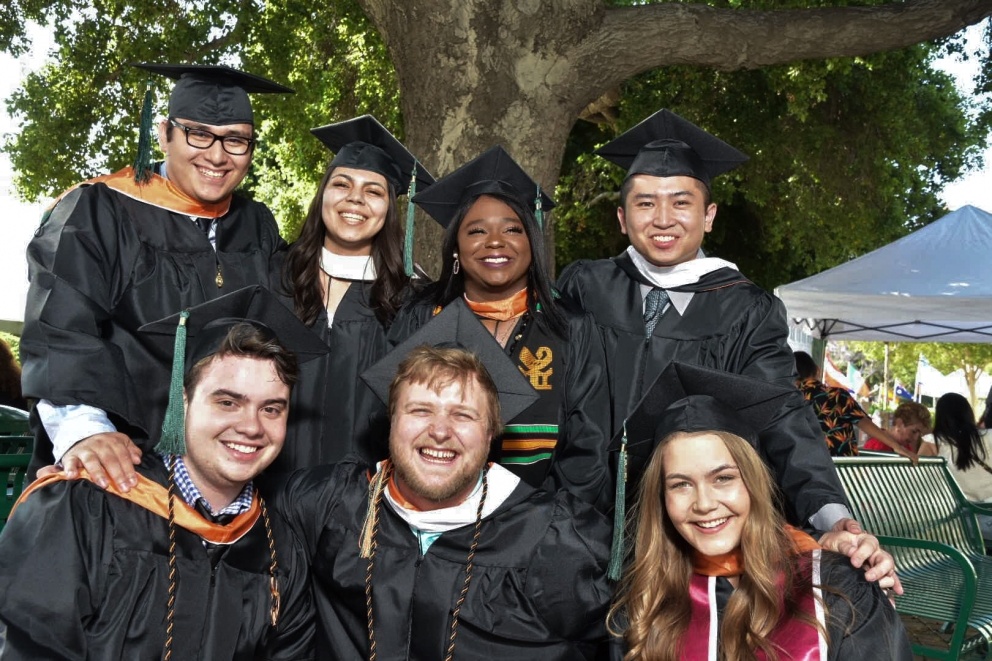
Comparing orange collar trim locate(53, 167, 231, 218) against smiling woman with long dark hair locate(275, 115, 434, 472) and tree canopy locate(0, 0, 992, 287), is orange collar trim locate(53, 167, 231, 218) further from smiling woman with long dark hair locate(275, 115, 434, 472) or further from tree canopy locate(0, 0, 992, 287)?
tree canopy locate(0, 0, 992, 287)

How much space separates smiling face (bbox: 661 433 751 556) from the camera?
2830 mm

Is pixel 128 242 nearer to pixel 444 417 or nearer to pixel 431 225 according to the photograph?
pixel 444 417

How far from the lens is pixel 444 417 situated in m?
3.09

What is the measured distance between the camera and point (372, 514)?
3102 mm

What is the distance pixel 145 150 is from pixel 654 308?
6.71ft

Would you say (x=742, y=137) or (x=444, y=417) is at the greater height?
(x=742, y=137)

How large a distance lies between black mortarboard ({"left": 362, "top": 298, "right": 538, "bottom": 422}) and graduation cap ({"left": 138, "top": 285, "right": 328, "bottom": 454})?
242 mm

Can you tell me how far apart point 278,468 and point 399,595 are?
962 millimetres

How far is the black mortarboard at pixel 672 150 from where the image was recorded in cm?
386

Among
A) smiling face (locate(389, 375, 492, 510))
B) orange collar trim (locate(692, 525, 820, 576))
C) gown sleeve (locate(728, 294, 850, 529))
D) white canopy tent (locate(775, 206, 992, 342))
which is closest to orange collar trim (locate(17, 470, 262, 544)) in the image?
smiling face (locate(389, 375, 492, 510))

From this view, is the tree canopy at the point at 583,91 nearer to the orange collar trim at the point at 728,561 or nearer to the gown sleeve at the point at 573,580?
the gown sleeve at the point at 573,580

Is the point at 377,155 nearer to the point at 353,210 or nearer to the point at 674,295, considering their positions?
the point at 353,210

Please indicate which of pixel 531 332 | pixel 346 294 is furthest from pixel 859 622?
pixel 346 294

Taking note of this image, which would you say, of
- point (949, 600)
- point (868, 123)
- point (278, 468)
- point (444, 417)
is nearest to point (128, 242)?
point (278, 468)
